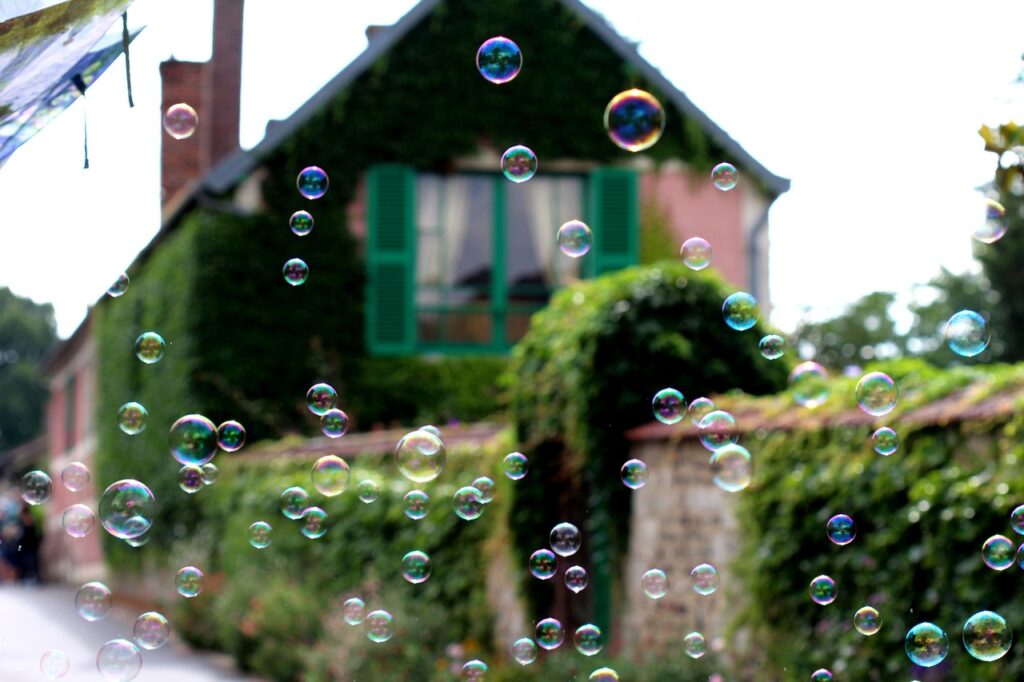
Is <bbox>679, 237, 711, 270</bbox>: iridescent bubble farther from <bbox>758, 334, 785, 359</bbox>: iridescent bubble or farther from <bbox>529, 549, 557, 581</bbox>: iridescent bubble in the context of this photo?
<bbox>529, 549, 557, 581</bbox>: iridescent bubble

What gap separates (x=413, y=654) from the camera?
7523 millimetres

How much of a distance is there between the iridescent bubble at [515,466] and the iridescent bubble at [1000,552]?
9.47 feet

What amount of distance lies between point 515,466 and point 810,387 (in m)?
1.77

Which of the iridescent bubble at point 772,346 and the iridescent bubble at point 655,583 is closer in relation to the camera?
the iridescent bubble at point 772,346

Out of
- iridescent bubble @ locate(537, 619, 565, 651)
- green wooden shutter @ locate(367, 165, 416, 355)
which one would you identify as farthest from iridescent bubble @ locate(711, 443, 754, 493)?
green wooden shutter @ locate(367, 165, 416, 355)

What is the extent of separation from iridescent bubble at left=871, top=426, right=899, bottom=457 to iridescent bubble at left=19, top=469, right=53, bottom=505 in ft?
10.4

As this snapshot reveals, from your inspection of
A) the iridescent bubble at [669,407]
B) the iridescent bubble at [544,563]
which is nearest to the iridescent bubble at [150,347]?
the iridescent bubble at [544,563]

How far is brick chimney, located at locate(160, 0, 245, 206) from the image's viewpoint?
47.5 ft

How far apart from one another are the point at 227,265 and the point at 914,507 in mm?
9101

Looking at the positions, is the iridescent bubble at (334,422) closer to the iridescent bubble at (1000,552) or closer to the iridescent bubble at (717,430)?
the iridescent bubble at (717,430)

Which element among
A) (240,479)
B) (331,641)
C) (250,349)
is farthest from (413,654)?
(250,349)

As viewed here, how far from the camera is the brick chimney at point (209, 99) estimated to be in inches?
571

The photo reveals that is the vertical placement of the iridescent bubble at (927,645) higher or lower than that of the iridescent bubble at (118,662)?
higher

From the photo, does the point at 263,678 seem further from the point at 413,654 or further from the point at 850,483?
the point at 850,483
